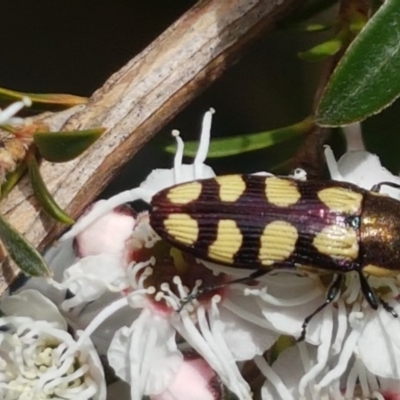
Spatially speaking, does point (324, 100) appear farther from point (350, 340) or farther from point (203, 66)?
point (350, 340)

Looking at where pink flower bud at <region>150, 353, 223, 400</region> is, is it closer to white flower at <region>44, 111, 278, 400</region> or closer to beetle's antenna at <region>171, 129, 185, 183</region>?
white flower at <region>44, 111, 278, 400</region>

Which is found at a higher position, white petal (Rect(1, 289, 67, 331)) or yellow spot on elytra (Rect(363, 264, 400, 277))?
white petal (Rect(1, 289, 67, 331))

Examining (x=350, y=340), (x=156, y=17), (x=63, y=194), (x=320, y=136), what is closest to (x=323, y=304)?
(x=350, y=340)

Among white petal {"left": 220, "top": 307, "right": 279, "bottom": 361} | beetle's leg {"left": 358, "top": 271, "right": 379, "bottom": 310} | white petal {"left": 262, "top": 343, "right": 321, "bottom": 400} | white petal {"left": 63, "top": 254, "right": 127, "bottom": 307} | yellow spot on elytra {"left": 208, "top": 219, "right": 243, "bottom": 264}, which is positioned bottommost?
white petal {"left": 262, "top": 343, "right": 321, "bottom": 400}

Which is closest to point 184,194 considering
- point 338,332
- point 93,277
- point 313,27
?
point 93,277

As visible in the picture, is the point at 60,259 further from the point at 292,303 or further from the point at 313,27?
the point at 313,27

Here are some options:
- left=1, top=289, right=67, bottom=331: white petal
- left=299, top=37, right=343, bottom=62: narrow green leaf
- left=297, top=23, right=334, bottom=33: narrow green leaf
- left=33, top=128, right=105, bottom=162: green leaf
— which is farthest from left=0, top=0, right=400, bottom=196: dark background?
left=33, top=128, right=105, bottom=162: green leaf

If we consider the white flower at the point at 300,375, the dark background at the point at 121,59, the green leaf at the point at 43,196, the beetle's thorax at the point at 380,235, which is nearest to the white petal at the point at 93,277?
the green leaf at the point at 43,196
